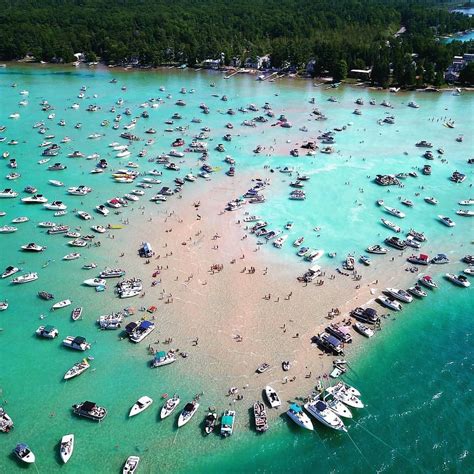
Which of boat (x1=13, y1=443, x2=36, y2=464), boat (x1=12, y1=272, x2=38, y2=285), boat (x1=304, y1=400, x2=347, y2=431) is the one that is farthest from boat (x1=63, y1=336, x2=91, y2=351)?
boat (x1=304, y1=400, x2=347, y2=431)

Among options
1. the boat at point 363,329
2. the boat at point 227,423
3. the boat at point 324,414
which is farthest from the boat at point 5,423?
the boat at point 363,329

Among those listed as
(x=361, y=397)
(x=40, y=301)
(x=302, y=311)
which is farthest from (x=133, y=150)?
(x=361, y=397)

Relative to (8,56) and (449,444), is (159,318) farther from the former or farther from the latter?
(8,56)

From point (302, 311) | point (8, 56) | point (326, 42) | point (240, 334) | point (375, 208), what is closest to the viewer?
point (240, 334)

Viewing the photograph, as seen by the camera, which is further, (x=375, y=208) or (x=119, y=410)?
(x=375, y=208)

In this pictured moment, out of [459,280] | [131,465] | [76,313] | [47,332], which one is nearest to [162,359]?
[131,465]

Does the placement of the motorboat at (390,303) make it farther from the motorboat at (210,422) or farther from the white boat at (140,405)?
the white boat at (140,405)

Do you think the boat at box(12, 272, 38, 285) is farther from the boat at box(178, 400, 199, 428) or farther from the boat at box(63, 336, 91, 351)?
the boat at box(178, 400, 199, 428)
